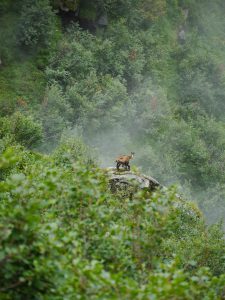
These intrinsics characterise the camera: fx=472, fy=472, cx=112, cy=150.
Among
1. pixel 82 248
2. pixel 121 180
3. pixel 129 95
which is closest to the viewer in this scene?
pixel 82 248

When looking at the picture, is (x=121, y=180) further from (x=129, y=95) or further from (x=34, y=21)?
(x=129, y=95)

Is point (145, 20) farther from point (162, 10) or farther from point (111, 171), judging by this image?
point (111, 171)

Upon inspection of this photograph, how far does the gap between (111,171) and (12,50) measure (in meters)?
29.1

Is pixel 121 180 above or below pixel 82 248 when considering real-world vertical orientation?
above

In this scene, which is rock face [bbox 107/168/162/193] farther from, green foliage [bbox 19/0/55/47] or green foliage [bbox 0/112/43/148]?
green foliage [bbox 19/0/55/47]

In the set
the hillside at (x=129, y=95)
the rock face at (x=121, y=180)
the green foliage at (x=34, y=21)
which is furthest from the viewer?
the green foliage at (x=34, y=21)

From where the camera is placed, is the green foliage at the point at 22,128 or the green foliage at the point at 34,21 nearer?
the green foliage at the point at 22,128

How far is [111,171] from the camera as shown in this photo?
3853 centimetres

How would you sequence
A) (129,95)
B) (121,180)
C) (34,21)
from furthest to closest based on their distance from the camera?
(129,95) → (34,21) → (121,180)

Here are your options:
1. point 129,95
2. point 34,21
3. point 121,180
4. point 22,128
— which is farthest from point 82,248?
point 129,95

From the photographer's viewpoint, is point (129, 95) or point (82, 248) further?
point (129, 95)

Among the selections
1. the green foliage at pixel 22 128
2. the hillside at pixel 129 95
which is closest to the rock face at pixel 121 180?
the hillside at pixel 129 95

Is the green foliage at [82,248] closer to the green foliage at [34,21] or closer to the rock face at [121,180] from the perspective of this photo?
the rock face at [121,180]

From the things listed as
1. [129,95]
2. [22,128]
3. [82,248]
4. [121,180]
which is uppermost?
[129,95]
